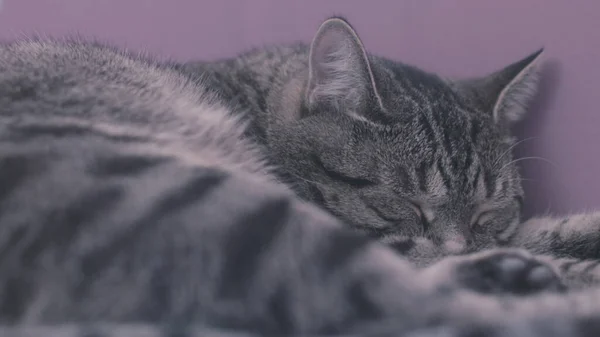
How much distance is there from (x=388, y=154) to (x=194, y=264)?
0.58m

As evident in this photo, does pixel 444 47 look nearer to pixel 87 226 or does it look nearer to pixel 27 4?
pixel 87 226

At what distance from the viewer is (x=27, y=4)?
2076 millimetres

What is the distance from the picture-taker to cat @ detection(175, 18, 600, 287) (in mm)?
1231

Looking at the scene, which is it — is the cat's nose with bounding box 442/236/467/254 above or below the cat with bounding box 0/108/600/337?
below

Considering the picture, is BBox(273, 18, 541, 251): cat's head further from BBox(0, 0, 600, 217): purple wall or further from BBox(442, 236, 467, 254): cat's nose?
BBox(0, 0, 600, 217): purple wall

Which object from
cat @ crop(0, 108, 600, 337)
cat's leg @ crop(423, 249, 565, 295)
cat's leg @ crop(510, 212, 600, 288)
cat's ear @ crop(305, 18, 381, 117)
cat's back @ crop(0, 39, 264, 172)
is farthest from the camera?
cat's leg @ crop(510, 212, 600, 288)

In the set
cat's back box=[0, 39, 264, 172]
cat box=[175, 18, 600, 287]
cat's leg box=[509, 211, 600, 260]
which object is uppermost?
cat's back box=[0, 39, 264, 172]

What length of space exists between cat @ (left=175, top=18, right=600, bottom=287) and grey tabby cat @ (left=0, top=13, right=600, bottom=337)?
1.07 ft

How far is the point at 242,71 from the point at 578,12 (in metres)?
0.79

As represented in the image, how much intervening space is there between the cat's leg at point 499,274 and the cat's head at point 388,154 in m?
0.30

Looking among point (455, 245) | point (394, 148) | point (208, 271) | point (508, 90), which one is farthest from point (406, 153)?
point (208, 271)

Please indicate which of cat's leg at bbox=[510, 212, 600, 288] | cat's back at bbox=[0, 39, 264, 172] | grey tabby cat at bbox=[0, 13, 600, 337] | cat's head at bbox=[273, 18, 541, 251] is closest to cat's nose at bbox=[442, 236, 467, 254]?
cat's head at bbox=[273, 18, 541, 251]

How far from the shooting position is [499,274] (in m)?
0.88

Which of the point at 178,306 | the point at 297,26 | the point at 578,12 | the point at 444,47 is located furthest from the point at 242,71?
the point at 178,306
